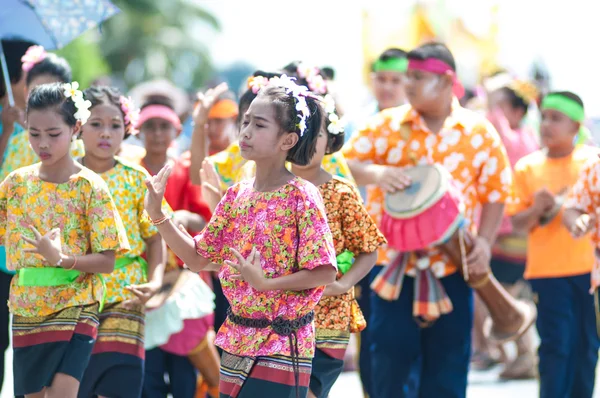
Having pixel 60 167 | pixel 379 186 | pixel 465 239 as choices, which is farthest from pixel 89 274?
pixel 465 239

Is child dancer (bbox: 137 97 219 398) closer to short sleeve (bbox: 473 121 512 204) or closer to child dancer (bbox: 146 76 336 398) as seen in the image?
short sleeve (bbox: 473 121 512 204)

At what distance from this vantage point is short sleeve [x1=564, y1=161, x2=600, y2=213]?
7.43 m

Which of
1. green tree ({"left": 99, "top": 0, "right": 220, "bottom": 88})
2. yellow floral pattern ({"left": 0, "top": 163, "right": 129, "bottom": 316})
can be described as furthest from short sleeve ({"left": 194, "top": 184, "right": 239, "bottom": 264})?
green tree ({"left": 99, "top": 0, "right": 220, "bottom": 88})

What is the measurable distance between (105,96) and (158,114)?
1.47 m

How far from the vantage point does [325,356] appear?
→ 19.1 feet

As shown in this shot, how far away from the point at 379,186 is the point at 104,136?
1647 millimetres

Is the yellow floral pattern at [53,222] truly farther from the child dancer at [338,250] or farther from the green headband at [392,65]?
the green headband at [392,65]

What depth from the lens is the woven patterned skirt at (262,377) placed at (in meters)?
4.96

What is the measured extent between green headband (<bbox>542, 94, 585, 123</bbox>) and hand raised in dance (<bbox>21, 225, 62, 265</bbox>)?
459 centimetres

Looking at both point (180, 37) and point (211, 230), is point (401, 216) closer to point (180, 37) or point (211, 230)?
point (211, 230)

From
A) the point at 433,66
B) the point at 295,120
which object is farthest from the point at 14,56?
the point at 295,120

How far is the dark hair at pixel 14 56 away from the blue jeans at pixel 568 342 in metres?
4.02

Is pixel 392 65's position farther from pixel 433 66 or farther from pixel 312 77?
pixel 312 77

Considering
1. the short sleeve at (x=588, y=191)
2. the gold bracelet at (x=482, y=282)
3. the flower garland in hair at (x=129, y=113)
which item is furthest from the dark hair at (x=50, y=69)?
the short sleeve at (x=588, y=191)
